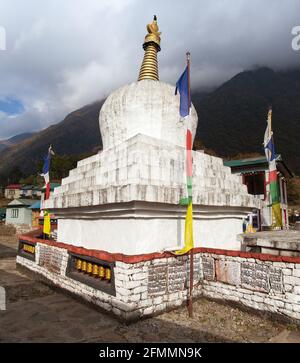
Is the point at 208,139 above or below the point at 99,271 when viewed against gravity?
above

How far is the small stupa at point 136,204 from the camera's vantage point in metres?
5.64

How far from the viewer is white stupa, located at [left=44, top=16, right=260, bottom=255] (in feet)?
19.9

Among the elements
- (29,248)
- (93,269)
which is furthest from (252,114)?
(93,269)

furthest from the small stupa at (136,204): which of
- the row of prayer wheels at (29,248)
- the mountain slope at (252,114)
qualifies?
the mountain slope at (252,114)

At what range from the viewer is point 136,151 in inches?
248

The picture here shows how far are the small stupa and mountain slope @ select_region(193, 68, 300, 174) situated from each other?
55464 millimetres

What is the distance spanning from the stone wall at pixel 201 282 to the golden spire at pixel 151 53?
5586 millimetres

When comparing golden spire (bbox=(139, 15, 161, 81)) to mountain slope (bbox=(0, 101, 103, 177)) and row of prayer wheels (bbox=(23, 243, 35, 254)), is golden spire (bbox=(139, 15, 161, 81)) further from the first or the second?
mountain slope (bbox=(0, 101, 103, 177))

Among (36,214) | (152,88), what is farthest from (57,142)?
(152,88)

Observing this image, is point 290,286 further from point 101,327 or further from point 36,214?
point 36,214

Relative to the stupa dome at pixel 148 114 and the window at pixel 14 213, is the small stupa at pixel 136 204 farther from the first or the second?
the window at pixel 14 213

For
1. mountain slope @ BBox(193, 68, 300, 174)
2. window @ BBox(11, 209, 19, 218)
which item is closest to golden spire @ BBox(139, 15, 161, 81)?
window @ BBox(11, 209, 19, 218)

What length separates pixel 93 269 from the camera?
6.41m
